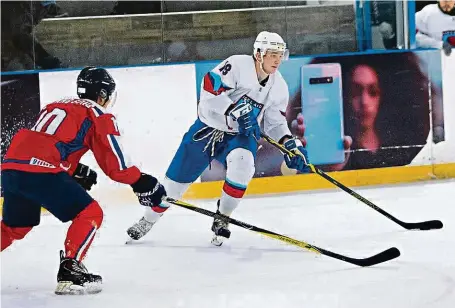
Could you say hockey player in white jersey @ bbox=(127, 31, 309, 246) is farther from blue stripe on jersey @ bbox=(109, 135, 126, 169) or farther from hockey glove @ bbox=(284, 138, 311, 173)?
blue stripe on jersey @ bbox=(109, 135, 126, 169)

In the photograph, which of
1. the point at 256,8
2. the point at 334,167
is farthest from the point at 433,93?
the point at 256,8

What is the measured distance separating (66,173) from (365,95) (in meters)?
2.78

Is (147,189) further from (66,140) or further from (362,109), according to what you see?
(362,109)

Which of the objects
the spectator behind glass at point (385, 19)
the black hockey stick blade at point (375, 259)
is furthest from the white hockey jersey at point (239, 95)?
the spectator behind glass at point (385, 19)

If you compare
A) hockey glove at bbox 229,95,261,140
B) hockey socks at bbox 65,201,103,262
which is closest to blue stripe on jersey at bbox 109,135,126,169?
hockey socks at bbox 65,201,103,262

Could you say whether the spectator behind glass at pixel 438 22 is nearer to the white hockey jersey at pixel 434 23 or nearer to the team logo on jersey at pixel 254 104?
the white hockey jersey at pixel 434 23

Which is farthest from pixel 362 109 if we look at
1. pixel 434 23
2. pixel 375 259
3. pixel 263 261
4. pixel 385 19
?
pixel 375 259

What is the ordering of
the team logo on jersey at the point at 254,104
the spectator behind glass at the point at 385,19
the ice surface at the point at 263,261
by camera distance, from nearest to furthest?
the ice surface at the point at 263,261
the team logo on jersey at the point at 254,104
the spectator behind glass at the point at 385,19

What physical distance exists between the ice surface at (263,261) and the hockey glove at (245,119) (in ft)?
1.47

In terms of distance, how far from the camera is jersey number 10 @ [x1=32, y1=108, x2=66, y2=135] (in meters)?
2.82

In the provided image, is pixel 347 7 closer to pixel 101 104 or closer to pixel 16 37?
pixel 16 37

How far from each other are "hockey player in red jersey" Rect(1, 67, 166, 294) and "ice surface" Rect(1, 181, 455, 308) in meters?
0.13

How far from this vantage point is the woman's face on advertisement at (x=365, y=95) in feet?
17.4

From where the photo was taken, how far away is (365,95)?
5301 mm
